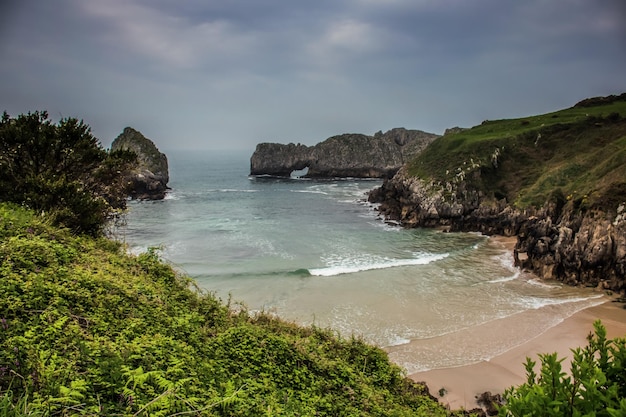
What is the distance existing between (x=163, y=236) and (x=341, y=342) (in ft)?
104

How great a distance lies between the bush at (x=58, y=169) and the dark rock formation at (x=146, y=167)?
49.1 metres

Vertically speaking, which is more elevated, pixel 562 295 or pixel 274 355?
pixel 274 355

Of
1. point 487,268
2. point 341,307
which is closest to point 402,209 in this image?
point 487,268

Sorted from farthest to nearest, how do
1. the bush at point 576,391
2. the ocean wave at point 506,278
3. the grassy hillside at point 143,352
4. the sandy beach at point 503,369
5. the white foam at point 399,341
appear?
1. the ocean wave at point 506,278
2. the white foam at point 399,341
3. the sandy beach at point 503,369
4. the grassy hillside at point 143,352
5. the bush at point 576,391

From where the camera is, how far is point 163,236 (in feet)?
124

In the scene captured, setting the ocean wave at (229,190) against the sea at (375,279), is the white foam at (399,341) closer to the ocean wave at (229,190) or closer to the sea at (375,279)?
the sea at (375,279)

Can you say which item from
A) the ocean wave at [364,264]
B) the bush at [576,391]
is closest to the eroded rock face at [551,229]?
the ocean wave at [364,264]

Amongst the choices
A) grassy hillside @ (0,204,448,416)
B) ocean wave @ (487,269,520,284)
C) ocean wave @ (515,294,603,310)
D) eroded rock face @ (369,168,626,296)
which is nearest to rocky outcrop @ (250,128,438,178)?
eroded rock face @ (369,168,626,296)

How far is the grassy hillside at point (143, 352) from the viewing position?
15.4 ft

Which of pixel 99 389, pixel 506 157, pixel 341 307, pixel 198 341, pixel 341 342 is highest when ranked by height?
pixel 506 157

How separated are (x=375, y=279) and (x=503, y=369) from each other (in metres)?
10.8

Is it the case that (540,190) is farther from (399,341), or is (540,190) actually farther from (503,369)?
(399,341)

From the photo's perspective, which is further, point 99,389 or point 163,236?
point 163,236

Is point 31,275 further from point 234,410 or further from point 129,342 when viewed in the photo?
point 234,410
